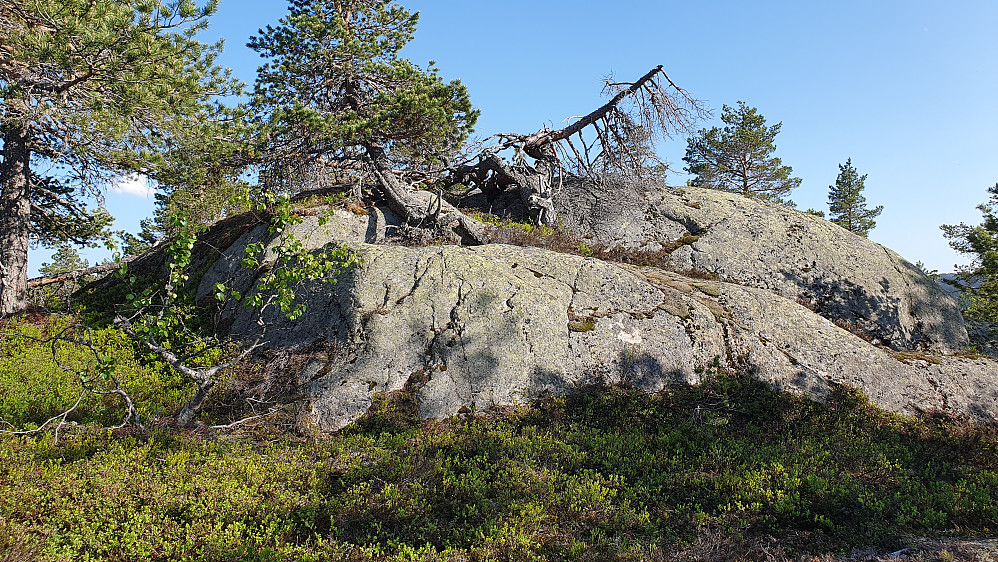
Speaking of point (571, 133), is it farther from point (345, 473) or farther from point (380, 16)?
point (345, 473)

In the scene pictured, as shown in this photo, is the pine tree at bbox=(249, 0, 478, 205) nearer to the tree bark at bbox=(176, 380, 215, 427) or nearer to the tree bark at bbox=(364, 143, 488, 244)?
the tree bark at bbox=(364, 143, 488, 244)

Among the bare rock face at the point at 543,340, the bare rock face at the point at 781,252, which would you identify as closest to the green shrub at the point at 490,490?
the bare rock face at the point at 543,340

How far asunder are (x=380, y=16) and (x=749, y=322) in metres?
17.2

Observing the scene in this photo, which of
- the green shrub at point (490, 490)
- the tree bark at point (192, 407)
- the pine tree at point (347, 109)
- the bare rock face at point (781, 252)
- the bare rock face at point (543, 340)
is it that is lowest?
the green shrub at point (490, 490)

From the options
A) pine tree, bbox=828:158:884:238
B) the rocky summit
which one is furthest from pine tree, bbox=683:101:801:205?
the rocky summit

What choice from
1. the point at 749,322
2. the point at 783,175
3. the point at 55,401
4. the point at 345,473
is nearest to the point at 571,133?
the point at 749,322

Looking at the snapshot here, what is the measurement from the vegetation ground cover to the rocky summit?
69 cm

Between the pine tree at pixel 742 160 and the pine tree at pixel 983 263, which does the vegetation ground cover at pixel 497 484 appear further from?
the pine tree at pixel 742 160

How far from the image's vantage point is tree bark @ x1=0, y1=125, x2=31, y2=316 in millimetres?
15008

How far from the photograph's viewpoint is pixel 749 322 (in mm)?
Answer: 11953

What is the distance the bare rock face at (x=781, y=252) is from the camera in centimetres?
1470

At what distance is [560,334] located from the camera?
10.9 m

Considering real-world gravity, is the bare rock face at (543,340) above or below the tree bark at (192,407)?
above

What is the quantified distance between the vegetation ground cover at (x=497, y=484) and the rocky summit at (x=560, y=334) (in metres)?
0.69
